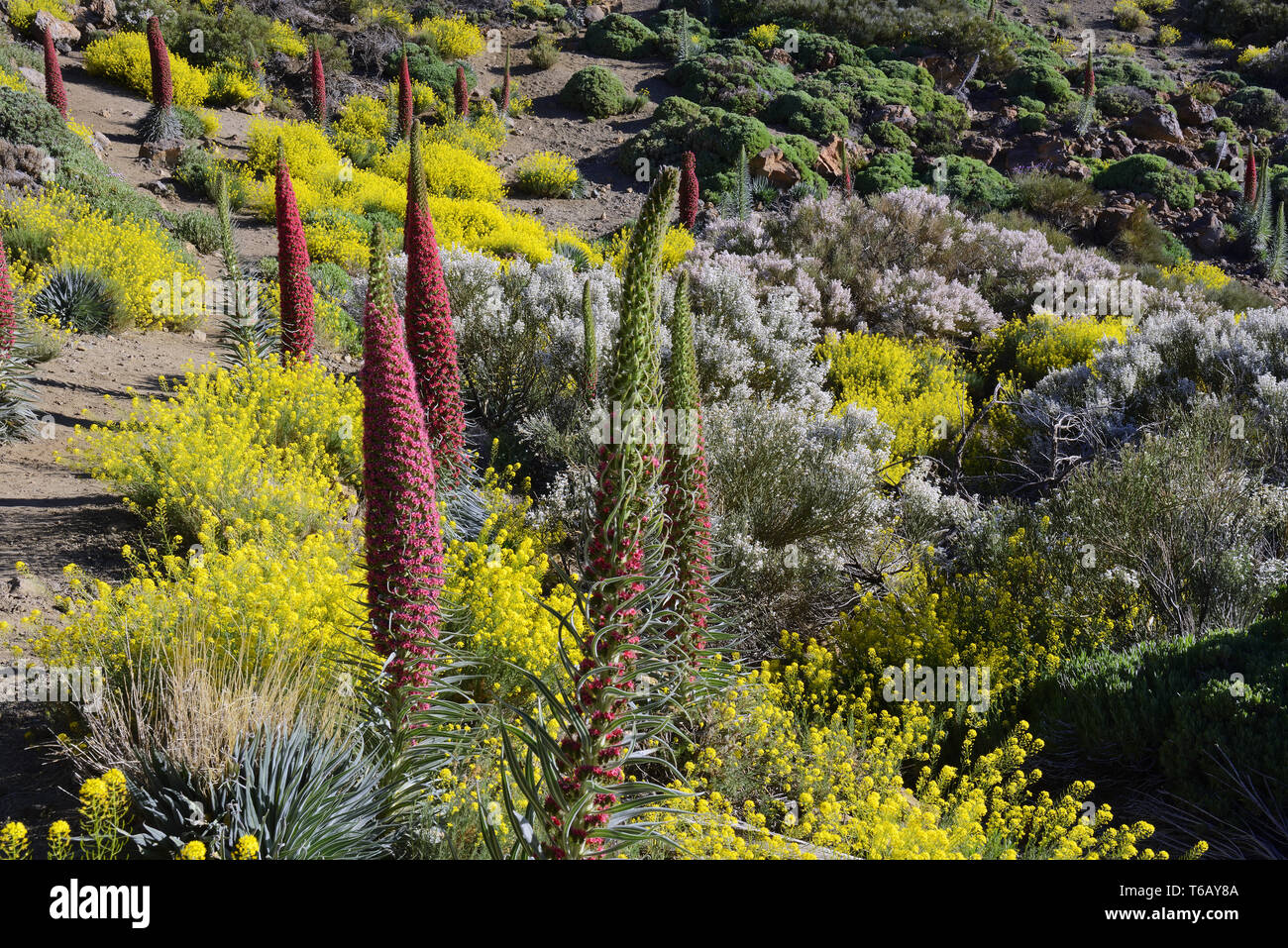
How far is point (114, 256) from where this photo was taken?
356 inches

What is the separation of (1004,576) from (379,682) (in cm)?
437

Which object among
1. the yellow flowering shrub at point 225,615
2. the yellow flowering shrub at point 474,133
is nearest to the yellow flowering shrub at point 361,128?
the yellow flowering shrub at point 474,133

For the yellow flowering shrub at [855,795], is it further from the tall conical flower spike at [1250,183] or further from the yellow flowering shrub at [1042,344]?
the tall conical flower spike at [1250,183]

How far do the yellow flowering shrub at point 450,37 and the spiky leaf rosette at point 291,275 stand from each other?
62.7ft

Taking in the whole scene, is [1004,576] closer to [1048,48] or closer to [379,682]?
[379,682]

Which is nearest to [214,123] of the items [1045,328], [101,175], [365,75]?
[101,175]

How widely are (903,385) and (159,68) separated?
44.1ft

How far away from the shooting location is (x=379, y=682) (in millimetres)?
2834

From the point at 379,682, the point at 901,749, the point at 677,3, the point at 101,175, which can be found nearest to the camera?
the point at 379,682

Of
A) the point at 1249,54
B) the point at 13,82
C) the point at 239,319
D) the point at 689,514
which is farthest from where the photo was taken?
the point at 1249,54

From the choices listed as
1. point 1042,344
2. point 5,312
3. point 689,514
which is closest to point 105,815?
point 689,514

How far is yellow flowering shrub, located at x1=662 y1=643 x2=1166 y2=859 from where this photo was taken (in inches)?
126

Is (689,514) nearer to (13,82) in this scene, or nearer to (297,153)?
(13,82)

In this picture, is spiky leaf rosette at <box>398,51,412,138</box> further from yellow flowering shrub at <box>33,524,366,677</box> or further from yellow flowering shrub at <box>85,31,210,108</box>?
yellow flowering shrub at <box>33,524,366,677</box>
